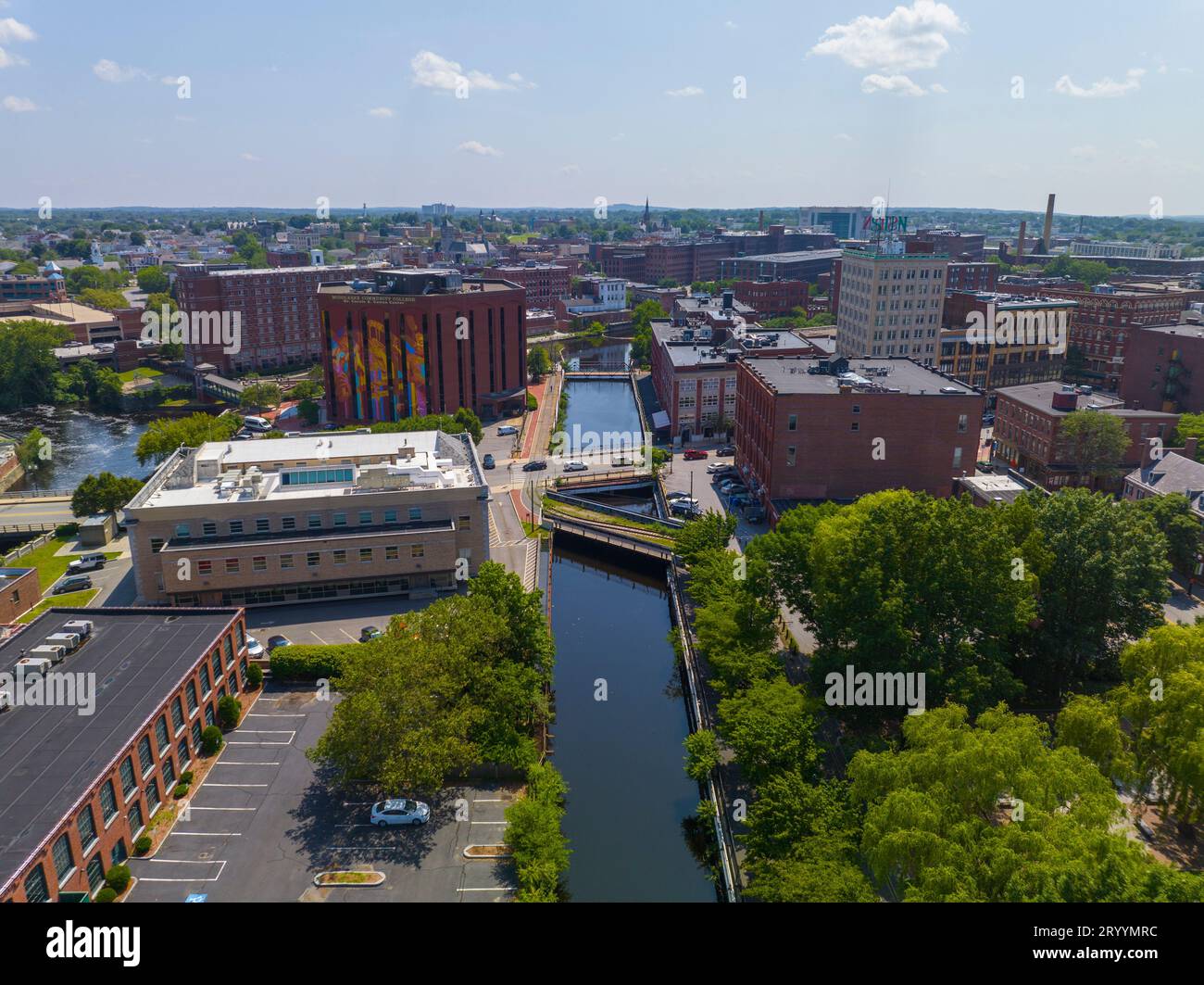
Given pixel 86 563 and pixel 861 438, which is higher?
pixel 861 438

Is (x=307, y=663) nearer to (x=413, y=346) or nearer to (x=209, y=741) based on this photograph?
(x=209, y=741)

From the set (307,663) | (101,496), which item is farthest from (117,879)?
(101,496)

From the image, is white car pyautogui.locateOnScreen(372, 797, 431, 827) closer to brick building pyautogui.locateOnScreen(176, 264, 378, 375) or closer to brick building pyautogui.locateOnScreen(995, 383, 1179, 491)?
brick building pyautogui.locateOnScreen(995, 383, 1179, 491)

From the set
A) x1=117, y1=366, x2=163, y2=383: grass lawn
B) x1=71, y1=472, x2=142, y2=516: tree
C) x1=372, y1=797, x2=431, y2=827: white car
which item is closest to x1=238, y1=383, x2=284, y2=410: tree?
x1=117, y1=366, x2=163, y2=383: grass lawn

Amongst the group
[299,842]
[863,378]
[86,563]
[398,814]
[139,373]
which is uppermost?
[863,378]

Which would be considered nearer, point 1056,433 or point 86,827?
point 86,827
